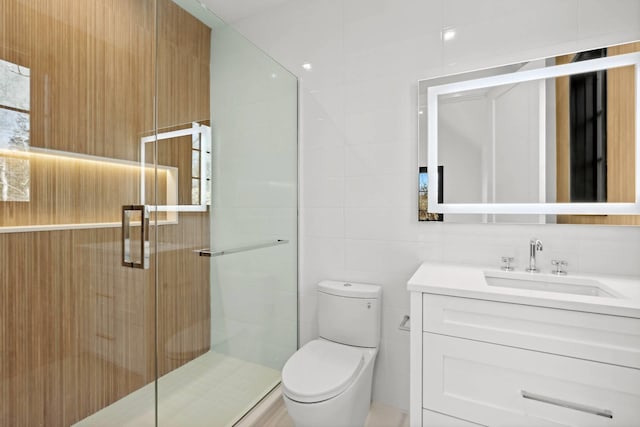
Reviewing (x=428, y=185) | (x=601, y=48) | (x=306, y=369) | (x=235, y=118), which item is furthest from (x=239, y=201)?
(x=601, y=48)

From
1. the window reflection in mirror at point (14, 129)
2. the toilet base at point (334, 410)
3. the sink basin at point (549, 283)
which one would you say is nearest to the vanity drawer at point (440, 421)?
the toilet base at point (334, 410)

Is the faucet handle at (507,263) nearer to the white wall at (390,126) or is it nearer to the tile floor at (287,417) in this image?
the white wall at (390,126)

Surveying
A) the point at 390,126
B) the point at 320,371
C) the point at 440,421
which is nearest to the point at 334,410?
the point at 320,371

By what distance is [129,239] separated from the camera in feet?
4.03

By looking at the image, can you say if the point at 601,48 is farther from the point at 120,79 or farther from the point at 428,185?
the point at 120,79

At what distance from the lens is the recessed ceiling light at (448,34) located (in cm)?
166

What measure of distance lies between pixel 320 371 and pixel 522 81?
1.65m

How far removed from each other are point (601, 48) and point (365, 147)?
3.64 feet

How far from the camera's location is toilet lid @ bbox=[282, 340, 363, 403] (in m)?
1.33

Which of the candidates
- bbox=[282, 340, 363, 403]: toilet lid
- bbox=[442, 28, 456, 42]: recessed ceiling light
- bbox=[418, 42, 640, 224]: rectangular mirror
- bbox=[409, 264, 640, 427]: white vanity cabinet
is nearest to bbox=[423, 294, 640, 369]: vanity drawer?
bbox=[409, 264, 640, 427]: white vanity cabinet

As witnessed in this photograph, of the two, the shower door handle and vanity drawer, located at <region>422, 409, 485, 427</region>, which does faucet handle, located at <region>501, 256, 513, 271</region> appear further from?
the shower door handle

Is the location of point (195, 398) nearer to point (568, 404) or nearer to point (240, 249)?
point (240, 249)

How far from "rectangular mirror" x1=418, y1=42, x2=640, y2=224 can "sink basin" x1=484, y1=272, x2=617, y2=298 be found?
0.27 metres

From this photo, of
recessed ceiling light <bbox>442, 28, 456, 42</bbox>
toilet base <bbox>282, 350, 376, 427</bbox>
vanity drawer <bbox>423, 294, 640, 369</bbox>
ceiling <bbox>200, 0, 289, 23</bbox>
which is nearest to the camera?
vanity drawer <bbox>423, 294, 640, 369</bbox>
